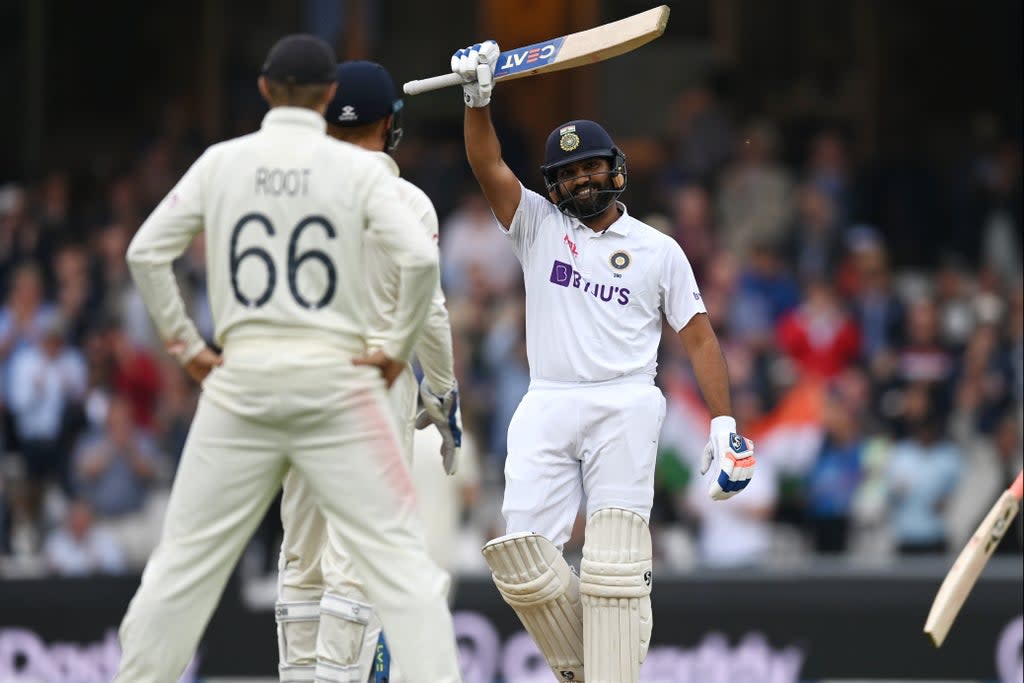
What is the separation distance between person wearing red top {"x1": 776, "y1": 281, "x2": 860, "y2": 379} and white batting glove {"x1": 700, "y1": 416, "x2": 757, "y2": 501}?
5.22 metres

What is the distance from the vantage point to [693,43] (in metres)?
14.5

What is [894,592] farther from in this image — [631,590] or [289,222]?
[289,222]

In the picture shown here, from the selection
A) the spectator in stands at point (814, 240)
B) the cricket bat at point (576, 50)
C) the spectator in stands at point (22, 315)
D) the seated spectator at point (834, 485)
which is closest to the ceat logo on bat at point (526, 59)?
the cricket bat at point (576, 50)

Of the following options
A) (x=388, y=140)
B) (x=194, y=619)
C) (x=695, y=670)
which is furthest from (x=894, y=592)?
(x=194, y=619)

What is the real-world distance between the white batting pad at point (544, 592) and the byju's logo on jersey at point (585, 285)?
2.68 ft

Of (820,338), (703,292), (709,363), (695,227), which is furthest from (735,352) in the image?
(709,363)

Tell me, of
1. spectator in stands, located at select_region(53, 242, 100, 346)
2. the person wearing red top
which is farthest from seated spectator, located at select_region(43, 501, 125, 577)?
the person wearing red top

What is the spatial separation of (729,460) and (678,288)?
0.62 m

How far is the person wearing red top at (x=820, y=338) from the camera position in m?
11.3

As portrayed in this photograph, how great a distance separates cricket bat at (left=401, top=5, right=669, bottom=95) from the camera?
5.95m

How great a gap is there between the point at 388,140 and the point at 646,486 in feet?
4.59

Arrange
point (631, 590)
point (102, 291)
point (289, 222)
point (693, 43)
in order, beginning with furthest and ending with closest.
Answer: point (693, 43)
point (102, 291)
point (631, 590)
point (289, 222)

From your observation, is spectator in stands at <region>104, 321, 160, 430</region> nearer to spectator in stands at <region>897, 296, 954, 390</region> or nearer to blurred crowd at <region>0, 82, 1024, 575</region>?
blurred crowd at <region>0, 82, 1024, 575</region>

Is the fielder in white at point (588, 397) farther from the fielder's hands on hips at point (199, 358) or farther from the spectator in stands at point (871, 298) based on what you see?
the spectator in stands at point (871, 298)
